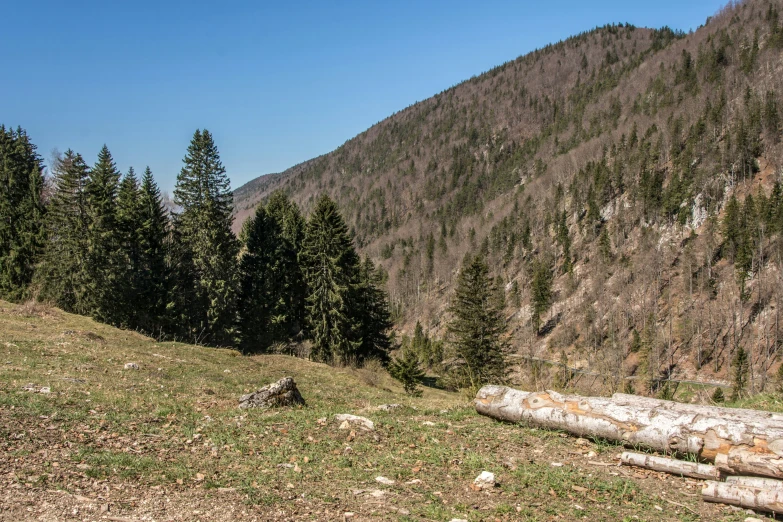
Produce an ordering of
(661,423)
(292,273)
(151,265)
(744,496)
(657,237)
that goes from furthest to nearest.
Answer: (657,237) < (292,273) < (151,265) < (661,423) < (744,496)

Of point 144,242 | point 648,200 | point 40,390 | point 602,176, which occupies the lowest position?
point 40,390

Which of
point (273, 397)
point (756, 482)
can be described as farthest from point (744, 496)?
point (273, 397)

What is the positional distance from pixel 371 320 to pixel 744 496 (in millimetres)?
34473

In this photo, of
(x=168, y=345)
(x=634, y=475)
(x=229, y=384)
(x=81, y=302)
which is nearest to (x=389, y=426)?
(x=634, y=475)

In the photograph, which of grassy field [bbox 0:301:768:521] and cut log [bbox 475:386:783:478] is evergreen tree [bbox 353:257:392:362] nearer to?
grassy field [bbox 0:301:768:521]

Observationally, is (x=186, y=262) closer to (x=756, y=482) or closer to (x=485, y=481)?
(x=485, y=481)

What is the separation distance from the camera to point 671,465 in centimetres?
718

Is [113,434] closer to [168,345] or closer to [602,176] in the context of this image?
[168,345]

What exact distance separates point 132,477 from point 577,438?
739 cm

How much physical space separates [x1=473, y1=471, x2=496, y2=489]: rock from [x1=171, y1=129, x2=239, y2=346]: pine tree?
31488mm

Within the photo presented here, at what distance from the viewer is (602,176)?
128000 mm

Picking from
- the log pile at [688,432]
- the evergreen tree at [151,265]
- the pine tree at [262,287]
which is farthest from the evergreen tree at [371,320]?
the log pile at [688,432]

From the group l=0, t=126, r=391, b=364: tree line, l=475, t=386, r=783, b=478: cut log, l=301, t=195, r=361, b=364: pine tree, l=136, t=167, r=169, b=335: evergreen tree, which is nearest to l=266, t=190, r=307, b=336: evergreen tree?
l=0, t=126, r=391, b=364: tree line

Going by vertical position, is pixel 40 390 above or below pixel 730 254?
below
